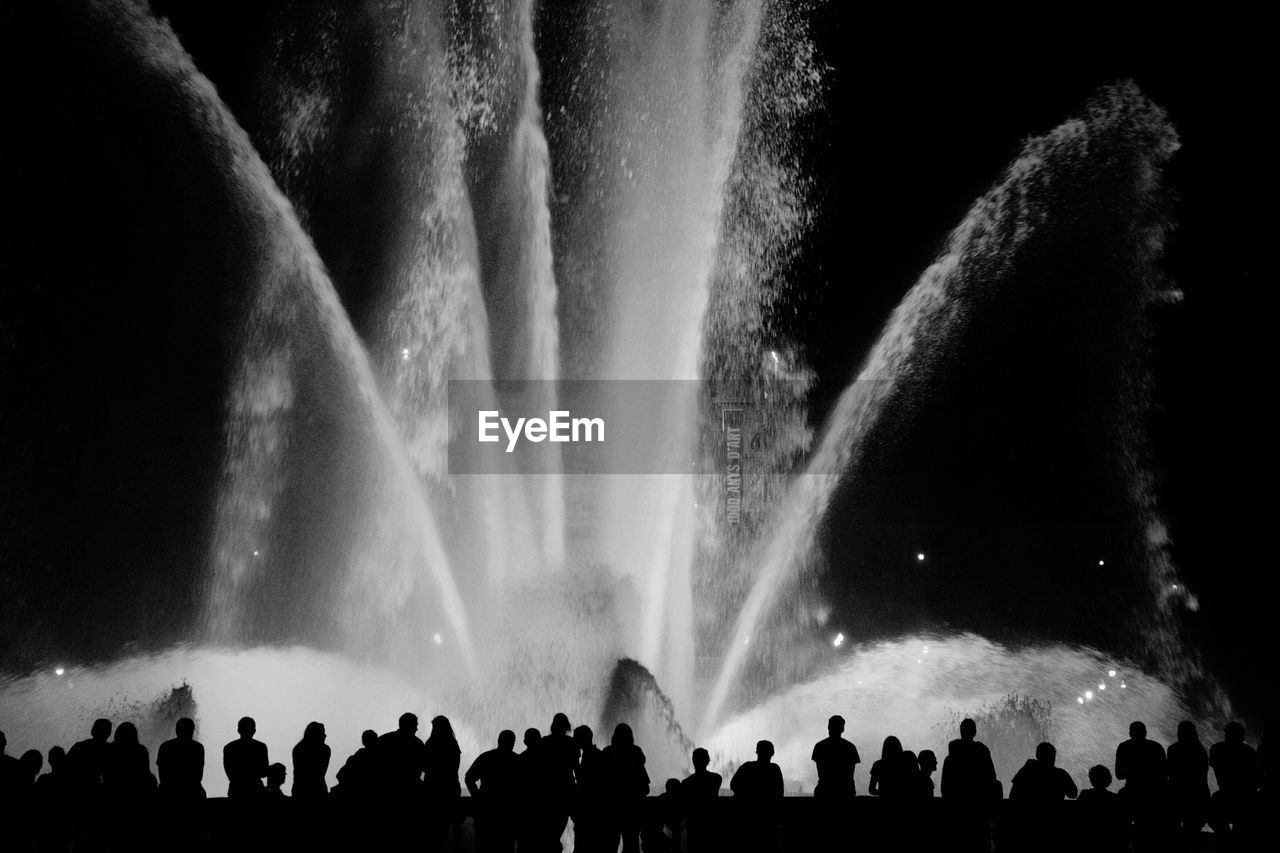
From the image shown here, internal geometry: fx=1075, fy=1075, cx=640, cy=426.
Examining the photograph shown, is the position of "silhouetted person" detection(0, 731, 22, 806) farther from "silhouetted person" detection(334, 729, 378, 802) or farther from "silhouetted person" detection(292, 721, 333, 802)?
"silhouetted person" detection(334, 729, 378, 802)

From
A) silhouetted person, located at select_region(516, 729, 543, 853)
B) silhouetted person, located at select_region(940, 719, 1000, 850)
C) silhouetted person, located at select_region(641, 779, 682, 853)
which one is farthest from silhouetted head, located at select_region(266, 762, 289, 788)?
silhouetted person, located at select_region(940, 719, 1000, 850)

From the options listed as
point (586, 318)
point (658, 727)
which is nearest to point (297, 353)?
point (586, 318)

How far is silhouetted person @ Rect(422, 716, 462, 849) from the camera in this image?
886 cm

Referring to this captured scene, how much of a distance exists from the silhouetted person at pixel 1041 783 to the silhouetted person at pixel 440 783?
4685 mm

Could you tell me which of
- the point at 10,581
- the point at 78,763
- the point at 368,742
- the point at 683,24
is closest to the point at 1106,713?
the point at 683,24

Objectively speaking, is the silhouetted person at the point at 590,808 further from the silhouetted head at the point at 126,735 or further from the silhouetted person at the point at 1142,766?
the silhouetted person at the point at 1142,766

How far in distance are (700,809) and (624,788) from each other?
75 cm

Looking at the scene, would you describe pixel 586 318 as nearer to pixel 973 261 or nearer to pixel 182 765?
pixel 973 261

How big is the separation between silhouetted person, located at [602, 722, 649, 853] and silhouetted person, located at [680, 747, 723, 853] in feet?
1.27

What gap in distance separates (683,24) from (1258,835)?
21951 millimetres

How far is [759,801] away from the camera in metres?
8.55

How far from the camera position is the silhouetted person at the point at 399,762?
9195mm

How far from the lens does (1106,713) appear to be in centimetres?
2806

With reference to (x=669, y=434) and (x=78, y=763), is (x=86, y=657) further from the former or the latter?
(x=78, y=763)
